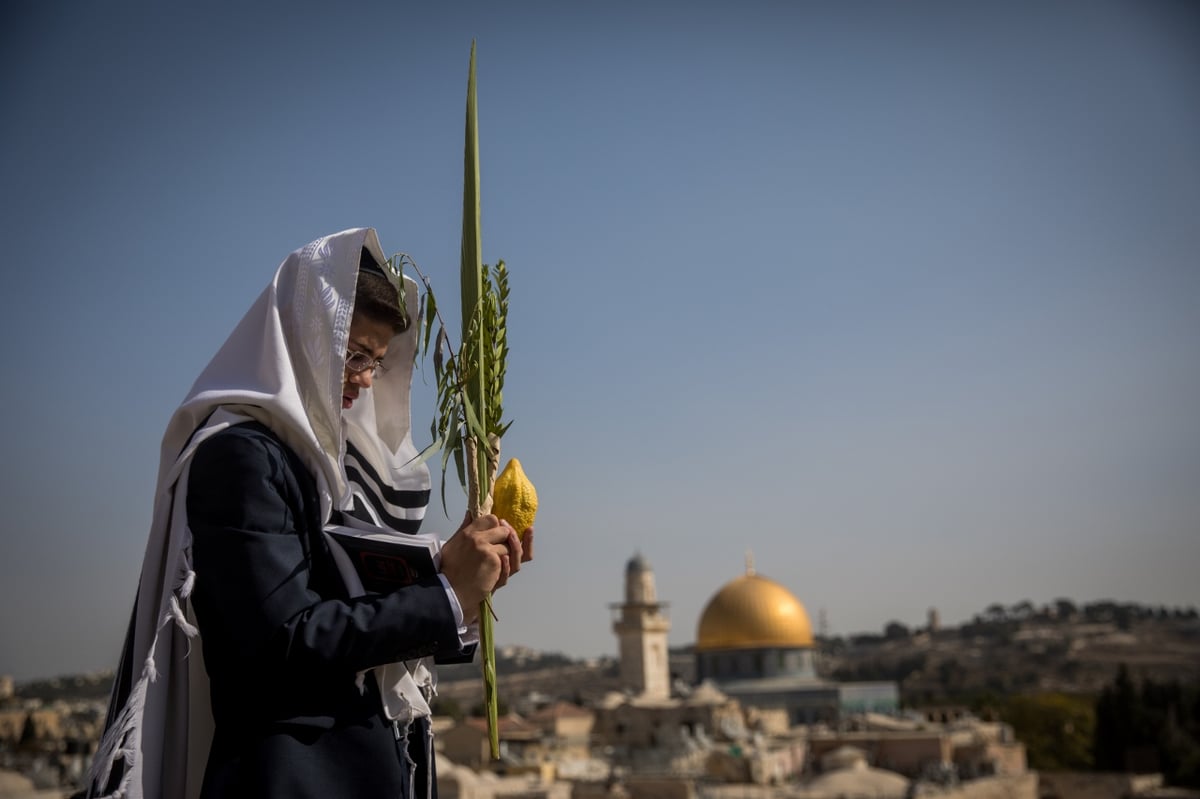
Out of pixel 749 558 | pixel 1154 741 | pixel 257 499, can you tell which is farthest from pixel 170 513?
pixel 749 558

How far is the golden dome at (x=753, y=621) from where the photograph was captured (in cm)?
4456

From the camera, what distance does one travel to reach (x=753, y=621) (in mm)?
44562

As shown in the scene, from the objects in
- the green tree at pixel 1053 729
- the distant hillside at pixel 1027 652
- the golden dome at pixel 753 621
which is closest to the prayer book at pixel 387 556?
the green tree at pixel 1053 729

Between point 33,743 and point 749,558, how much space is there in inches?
1362

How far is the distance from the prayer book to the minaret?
4457cm

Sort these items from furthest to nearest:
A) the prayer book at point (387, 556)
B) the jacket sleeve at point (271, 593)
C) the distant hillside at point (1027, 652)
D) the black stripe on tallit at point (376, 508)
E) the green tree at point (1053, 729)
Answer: the distant hillside at point (1027, 652)
the green tree at point (1053, 729)
the black stripe on tallit at point (376, 508)
the prayer book at point (387, 556)
the jacket sleeve at point (271, 593)

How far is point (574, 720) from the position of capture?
3738 centimetres

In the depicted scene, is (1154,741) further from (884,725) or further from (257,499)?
(257,499)

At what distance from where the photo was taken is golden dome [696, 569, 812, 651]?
1754 inches

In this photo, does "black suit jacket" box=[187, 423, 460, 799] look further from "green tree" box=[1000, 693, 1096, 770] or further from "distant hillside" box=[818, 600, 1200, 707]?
"distant hillside" box=[818, 600, 1200, 707]

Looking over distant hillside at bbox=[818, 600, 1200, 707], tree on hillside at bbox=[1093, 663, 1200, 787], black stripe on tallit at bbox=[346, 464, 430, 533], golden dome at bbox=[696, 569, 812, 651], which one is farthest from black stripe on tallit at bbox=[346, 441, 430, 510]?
distant hillside at bbox=[818, 600, 1200, 707]

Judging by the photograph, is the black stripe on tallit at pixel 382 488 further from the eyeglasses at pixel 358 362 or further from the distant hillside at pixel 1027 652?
the distant hillside at pixel 1027 652

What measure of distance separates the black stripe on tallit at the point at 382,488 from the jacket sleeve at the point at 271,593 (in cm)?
34

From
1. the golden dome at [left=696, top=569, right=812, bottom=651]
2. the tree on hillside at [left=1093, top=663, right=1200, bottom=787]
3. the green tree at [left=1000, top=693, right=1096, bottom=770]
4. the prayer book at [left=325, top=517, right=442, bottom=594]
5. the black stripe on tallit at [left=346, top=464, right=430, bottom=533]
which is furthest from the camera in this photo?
the golden dome at [left=696, top=569, right=812, bottom=651]
